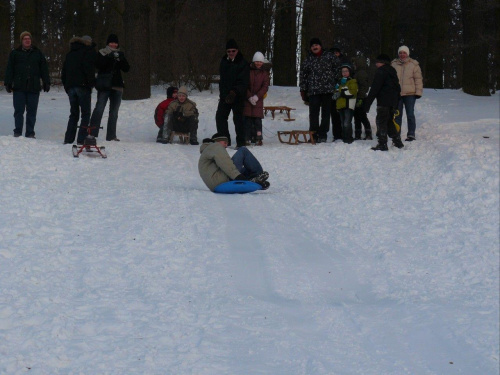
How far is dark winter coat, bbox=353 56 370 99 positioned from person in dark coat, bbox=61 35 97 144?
17.1 feet

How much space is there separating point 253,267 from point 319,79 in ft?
27.6

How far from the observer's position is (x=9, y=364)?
4750 mm


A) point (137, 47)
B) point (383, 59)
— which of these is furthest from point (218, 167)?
point (137, 47)

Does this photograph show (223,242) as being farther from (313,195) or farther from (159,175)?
(159,175)

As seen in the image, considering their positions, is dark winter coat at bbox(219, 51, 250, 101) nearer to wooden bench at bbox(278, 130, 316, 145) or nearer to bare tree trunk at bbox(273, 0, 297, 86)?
wooden bench at bbox(278, 130, 316, 145)

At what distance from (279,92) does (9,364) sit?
1701 cm

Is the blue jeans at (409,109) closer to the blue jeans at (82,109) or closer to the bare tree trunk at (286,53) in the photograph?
the blue jeans at (82,109)

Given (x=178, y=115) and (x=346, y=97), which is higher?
(x=346, y=97)

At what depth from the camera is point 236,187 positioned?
10.1 meters

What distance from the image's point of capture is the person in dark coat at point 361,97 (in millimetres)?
14898

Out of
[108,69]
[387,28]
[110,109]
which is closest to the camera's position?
[108,69]

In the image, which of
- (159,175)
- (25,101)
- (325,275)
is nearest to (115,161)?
(159,175)

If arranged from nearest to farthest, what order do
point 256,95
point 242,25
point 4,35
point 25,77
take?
point 25,77, point 256,95, point 242,25, point 4,35

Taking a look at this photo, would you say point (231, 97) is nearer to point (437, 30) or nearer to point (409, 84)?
point (409, 84)
